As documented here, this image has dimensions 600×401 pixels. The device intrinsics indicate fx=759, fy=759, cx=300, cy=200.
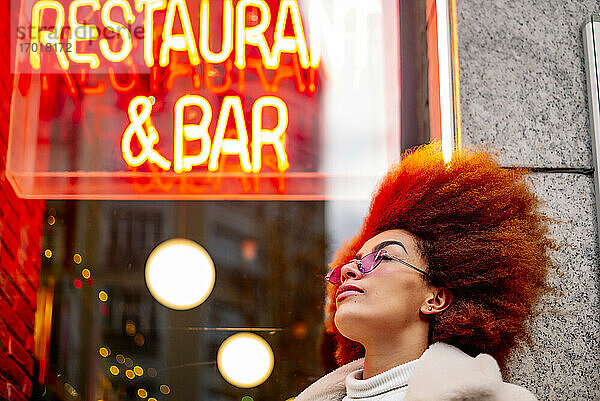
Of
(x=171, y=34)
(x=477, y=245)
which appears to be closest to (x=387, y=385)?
(x=477, y=245)

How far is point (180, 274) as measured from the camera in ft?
10.2

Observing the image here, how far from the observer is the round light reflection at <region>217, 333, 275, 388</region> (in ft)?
9.82

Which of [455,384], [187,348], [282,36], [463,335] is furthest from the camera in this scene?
[282,36]

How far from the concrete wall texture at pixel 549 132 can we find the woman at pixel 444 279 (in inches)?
24.4

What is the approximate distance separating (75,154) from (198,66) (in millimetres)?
635

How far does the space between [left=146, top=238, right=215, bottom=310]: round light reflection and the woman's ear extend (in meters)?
1.23

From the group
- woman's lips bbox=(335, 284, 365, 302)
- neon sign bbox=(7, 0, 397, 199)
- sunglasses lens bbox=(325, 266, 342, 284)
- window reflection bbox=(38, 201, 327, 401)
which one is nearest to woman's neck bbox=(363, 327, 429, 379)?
woman's lips bbox=(335, 284, 365, 302)

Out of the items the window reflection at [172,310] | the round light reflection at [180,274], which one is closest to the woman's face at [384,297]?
the window reflection at [172,310]

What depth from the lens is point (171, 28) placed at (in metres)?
3.26

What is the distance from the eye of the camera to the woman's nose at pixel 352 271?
211 cm

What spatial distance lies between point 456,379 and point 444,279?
0.37m

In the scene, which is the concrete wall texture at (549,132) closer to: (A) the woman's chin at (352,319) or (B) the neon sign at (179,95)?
(B) the neon sign at (179,95)

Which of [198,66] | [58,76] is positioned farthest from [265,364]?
[58,76]

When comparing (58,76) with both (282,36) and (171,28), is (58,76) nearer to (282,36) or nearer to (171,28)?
(171,28)
